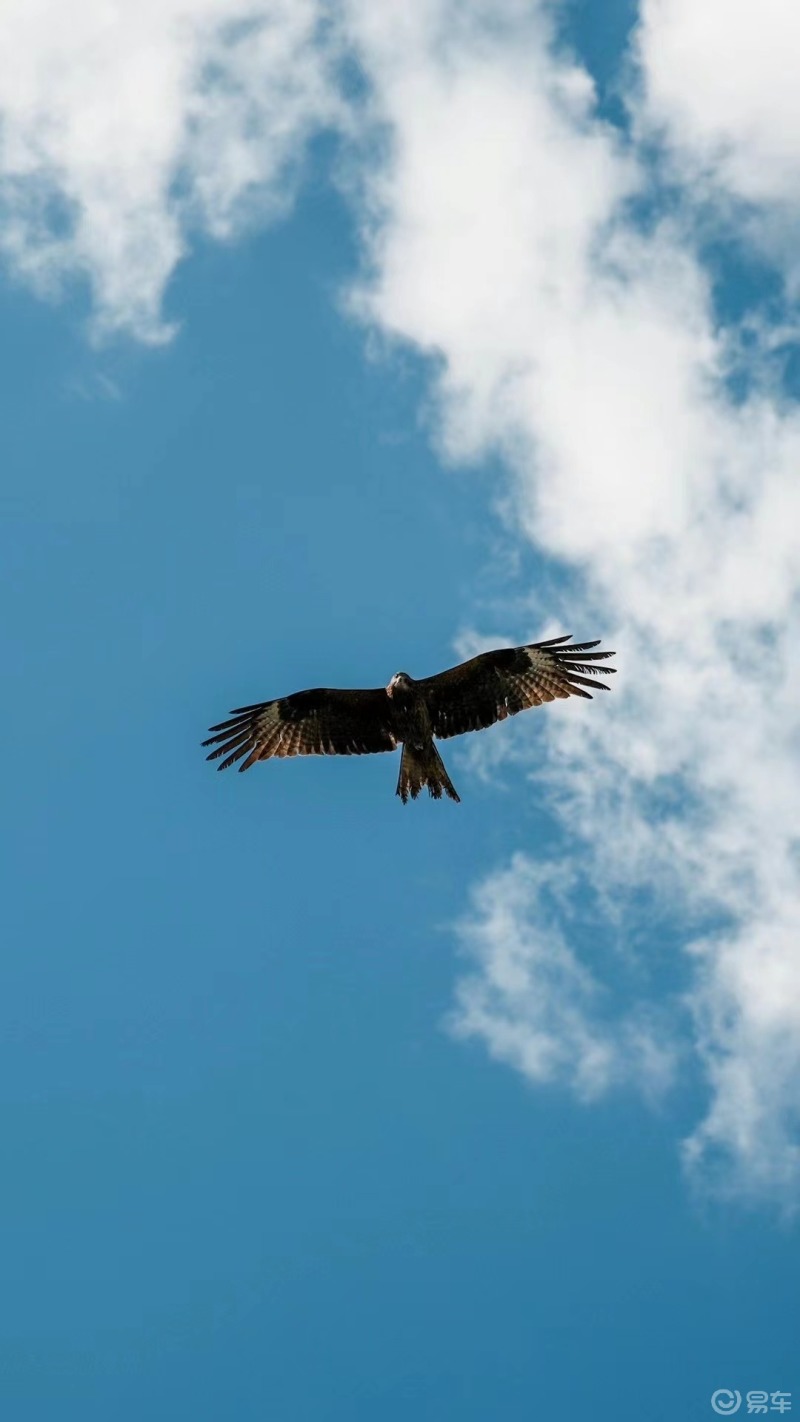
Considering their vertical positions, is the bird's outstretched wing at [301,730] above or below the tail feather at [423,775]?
above

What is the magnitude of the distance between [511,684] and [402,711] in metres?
1.33

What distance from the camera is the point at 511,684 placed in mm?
15664

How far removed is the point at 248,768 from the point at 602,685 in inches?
160

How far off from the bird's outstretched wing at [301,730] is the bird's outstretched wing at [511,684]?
0.77 meters

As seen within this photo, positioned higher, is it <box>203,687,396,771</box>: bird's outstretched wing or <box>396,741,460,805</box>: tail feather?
<box>203,687,396,771</box>: bird's outstretched wing

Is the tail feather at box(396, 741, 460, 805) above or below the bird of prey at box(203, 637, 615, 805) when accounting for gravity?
below

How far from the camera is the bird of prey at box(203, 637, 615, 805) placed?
15.4 meters

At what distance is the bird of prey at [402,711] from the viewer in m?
15.4

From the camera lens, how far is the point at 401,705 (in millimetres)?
15188

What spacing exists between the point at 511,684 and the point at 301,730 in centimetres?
240

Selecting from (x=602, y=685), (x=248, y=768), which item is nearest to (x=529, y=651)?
(x=602, y=685)

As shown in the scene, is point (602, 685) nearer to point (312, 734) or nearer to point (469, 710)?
point (469, 710)

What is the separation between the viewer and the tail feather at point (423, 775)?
14.6m

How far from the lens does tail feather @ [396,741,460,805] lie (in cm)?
1459
